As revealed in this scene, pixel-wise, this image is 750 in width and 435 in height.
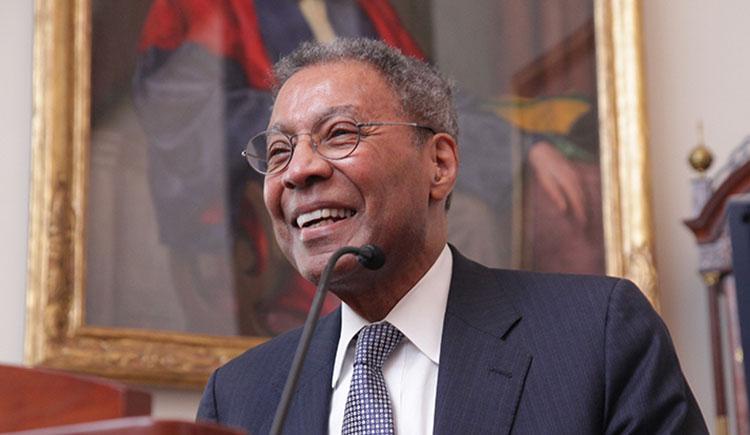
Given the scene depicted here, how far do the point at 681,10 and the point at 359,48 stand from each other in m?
2.90

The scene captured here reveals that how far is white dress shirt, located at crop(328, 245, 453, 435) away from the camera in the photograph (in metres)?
2.48

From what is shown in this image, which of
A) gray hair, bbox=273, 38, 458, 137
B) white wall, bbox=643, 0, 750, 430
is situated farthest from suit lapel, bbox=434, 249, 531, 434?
white wall, bbox=643, 0, 750, 430

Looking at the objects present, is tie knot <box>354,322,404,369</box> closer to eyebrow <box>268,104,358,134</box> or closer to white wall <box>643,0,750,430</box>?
eyebrow <box>268,104,358,134</box>

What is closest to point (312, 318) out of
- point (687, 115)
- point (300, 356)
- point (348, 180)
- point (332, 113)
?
point (300, 356)

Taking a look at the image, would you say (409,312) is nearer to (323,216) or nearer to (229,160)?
(323,216)

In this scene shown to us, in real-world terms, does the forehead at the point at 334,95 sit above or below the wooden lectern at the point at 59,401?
above

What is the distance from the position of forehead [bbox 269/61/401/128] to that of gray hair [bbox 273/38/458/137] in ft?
0.06

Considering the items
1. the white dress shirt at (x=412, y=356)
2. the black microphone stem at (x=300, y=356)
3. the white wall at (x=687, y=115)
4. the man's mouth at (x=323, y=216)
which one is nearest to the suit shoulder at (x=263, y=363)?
the white dress shirt at (x=412, y=356)

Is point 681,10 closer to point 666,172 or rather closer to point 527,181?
A: point 666,172

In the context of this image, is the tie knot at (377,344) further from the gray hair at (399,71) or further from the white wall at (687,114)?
the white wall at (687,114)

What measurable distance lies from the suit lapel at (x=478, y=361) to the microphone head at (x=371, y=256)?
0.28m

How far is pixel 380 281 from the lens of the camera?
2621 mm

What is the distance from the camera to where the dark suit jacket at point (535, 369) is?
234 centimetres

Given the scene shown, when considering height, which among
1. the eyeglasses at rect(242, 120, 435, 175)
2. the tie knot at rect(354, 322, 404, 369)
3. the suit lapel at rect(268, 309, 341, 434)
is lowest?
the suit lapel at rect(268, 309, 341, 434)
